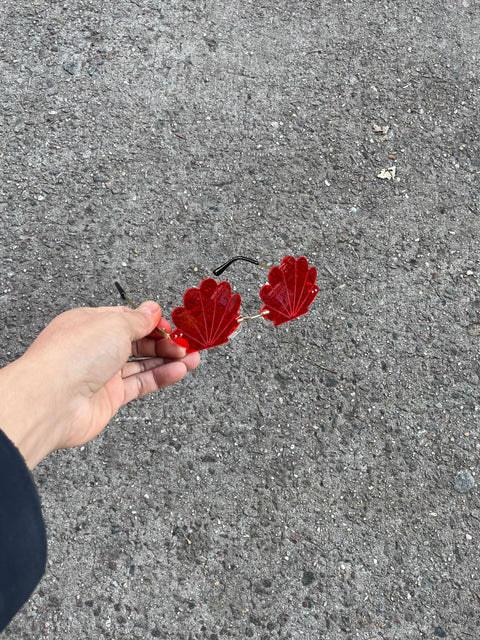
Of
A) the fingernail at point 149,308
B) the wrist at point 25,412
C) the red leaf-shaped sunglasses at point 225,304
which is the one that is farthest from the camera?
the fingernail at point 149,308

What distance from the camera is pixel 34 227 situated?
2535 mm

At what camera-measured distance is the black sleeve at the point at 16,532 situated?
4.33ft

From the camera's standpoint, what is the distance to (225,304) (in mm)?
1737

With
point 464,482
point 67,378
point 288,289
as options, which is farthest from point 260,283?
point 464,482

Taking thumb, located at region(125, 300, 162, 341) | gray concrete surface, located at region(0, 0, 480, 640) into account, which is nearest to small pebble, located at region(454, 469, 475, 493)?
gray concrete surface, located at region(0, 0, 480, 640)

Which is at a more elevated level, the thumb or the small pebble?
the thumb

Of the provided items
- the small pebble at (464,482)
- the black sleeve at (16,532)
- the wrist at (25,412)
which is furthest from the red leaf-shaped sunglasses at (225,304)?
the small pebble at (464,482)

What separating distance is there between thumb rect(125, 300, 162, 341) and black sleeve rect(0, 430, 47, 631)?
0.55 metres

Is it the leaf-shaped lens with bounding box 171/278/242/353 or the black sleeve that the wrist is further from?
the leaf-shaped lens with bounding box 171/278/242/353

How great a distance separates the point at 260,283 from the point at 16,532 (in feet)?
4.89

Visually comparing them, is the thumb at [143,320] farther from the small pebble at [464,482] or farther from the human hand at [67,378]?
the small pebble at [464,482]

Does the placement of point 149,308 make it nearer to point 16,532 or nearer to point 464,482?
point 16,532

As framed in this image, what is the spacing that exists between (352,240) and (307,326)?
482 mm

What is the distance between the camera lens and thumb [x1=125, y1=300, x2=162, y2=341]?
1776mm
